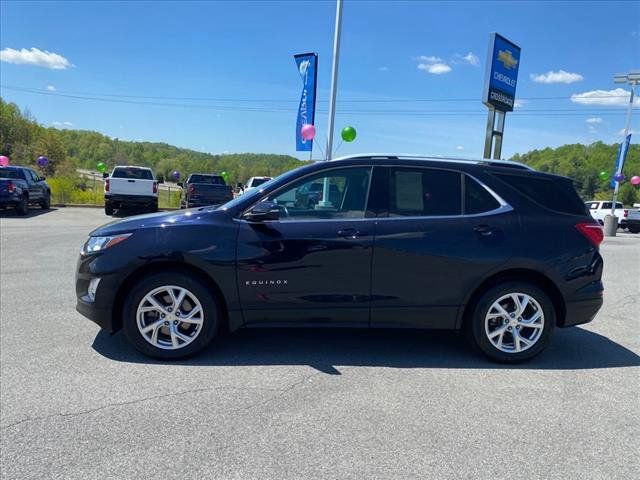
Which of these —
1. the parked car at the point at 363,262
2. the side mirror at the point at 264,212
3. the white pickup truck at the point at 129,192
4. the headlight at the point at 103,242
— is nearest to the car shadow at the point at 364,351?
the parked car at the point at 363,262

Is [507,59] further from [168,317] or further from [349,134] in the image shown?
[168,317]

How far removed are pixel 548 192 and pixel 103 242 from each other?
12.9 feet

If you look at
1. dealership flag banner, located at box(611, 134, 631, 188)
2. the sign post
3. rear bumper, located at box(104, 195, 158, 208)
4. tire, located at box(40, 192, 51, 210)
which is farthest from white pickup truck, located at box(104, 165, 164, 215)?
dealership flag banner, located at box(611, 134, 631, 188)

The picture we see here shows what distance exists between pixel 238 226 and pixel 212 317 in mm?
795

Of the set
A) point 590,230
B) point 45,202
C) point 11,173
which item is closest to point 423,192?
point 590,230

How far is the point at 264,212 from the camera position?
3871 millimetres

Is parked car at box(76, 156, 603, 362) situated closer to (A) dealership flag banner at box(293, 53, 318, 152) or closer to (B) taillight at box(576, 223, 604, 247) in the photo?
(B) taillight at box(576, 223, 604, 247)

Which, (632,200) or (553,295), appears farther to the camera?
(632,200)

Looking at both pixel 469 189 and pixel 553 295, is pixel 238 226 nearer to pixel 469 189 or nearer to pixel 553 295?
pixel 469 189

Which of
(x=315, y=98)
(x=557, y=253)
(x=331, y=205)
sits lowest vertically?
(x=557, y=253)

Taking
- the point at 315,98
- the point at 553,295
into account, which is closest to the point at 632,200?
the point at 315,98

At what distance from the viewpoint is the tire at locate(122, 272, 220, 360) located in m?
3.97

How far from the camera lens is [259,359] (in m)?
4.14

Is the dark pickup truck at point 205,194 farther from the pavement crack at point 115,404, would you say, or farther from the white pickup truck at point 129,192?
the pavement crack at point 115,404
